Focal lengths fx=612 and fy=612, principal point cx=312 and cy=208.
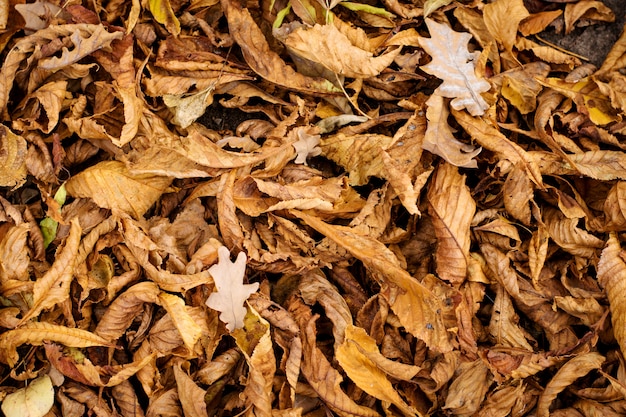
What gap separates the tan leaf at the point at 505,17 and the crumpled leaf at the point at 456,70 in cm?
15

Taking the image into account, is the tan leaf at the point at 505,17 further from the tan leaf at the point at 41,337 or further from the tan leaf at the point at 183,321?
the tan leaf at the point at 41,337

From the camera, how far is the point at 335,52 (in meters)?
2.07

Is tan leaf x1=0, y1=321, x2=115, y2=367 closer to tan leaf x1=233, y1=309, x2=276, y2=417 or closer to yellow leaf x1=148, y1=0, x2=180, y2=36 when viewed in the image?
tan leaf x1=233, y1=309, x2=276, y2=417

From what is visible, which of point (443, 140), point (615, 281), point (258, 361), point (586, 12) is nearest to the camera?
point (258, 361)

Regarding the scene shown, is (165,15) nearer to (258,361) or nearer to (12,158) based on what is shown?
(12,158)

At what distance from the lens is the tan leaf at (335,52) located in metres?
2.04

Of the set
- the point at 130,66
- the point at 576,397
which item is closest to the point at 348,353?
the point at 576,397

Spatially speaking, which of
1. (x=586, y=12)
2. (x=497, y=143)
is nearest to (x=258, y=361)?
(x=497, y=143)

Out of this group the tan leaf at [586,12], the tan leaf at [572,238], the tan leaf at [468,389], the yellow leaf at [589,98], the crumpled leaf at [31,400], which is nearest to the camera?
the crumpled leaf at [31,400]

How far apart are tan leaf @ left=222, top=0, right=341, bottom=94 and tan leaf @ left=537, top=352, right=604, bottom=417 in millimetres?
1185

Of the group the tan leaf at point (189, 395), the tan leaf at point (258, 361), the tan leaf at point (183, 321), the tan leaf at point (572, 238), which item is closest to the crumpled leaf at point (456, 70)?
the tan leaf at point (572, 238)

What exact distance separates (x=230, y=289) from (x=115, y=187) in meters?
0.51

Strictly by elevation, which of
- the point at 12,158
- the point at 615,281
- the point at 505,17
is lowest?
the point at 615,281

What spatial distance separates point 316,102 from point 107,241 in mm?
863
